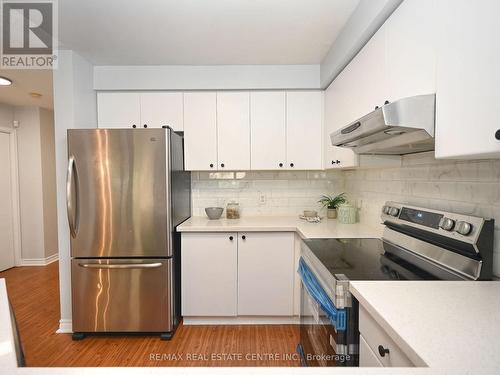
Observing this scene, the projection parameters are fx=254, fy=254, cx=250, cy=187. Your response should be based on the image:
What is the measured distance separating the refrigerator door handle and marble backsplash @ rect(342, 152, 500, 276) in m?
2.43

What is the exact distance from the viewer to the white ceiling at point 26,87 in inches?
99.9

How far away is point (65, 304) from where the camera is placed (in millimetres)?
2215

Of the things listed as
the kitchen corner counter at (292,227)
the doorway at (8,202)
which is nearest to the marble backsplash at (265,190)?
the kitchen corner counter at (292,227)

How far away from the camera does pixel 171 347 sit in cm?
199

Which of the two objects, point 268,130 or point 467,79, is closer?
point 467,79

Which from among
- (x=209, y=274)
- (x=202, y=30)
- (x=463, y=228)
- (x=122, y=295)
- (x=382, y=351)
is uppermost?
(x=202, y=30)

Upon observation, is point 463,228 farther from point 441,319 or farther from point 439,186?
point 441,319

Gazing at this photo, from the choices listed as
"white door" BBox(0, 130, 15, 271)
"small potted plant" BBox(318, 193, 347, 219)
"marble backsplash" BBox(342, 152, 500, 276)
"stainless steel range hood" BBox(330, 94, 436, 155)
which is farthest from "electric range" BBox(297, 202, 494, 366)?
"white door" BBox(0, 130, 15, 271)

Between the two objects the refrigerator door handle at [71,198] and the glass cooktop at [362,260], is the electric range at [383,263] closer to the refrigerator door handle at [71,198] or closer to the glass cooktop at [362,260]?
the glass cooktop at [362,260]

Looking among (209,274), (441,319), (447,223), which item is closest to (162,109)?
(209,274)

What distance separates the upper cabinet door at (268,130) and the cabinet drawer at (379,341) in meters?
1.74

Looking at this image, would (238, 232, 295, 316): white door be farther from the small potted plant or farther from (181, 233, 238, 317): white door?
the small potted plant

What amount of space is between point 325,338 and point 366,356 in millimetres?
312

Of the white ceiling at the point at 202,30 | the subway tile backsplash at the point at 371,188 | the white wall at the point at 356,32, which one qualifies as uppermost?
the white ceiling at the point at 202,30
